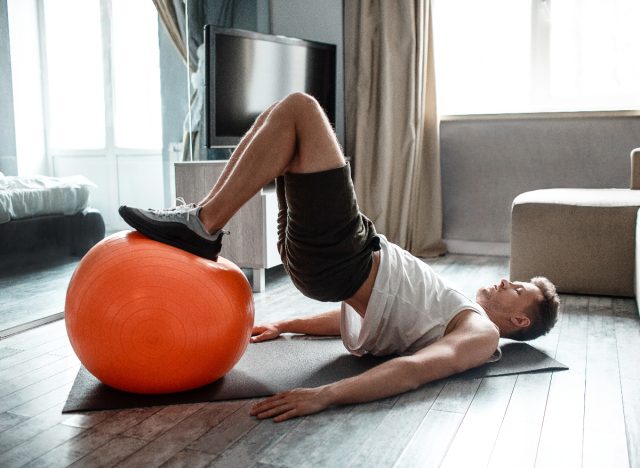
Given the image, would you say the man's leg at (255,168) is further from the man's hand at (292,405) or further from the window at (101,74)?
the window at (101,74)

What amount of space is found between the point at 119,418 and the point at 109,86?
1814 millimetres

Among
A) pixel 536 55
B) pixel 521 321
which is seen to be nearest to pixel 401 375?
pixel 521 321

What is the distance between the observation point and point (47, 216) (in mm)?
2713

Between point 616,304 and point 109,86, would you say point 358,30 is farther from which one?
point 616,304

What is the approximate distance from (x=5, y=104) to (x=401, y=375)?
1.83 m

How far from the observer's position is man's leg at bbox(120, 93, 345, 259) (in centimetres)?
171

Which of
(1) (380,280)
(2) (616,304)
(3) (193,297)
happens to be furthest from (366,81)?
(3) (193,297)

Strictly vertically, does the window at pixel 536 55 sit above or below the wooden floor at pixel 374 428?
above

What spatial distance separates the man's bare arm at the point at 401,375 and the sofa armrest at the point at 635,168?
6.63 feet

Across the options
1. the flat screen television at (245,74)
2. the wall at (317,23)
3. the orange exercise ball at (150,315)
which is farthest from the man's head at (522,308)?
the wall at (317,23)

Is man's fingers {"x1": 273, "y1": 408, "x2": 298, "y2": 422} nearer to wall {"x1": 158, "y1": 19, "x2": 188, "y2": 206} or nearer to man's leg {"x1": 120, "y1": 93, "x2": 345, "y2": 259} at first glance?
man's leg {"x1": 120, "y1": 93, "x2": 345, "y2": 259}

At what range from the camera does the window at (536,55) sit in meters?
3.98

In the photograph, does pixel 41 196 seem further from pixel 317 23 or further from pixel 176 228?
pixel 317 23

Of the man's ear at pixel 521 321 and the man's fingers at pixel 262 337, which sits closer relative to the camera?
the man's ear at pixel 521 321
